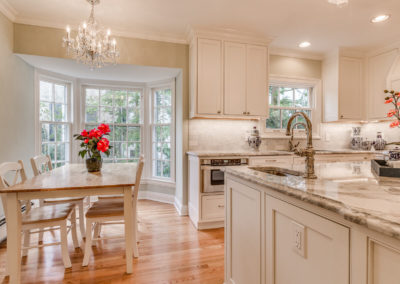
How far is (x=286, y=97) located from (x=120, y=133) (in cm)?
318

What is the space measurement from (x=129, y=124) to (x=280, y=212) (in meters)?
3.67

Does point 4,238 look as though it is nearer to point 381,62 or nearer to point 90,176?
point 90,176

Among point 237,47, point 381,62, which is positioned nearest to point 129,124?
point 237,47

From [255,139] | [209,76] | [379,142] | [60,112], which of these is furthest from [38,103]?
[379,142]

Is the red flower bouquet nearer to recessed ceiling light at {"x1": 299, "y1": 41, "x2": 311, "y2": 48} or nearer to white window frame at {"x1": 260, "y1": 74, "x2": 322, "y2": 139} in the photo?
white window frame at {"x1": 260, "y1": 74, "x2": 322, "y2": 139}

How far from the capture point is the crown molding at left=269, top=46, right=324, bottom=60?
3824 mm

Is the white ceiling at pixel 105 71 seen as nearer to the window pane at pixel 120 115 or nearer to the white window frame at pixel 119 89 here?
the white window frame at pixel 119 89

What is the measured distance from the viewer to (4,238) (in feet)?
8.13

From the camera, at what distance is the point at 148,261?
210 centimetres

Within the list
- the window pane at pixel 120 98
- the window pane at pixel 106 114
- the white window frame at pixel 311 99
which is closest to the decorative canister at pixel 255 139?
→ the white window frame at pixel 311 99

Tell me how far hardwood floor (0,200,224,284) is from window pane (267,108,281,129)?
2.08m

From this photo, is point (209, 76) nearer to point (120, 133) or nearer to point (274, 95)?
point (274, 95)

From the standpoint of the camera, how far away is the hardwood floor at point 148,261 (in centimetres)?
184

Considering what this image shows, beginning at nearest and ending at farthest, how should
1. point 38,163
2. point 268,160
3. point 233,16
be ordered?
1. point 38,163
2. point 233,16
3. point 268,160
